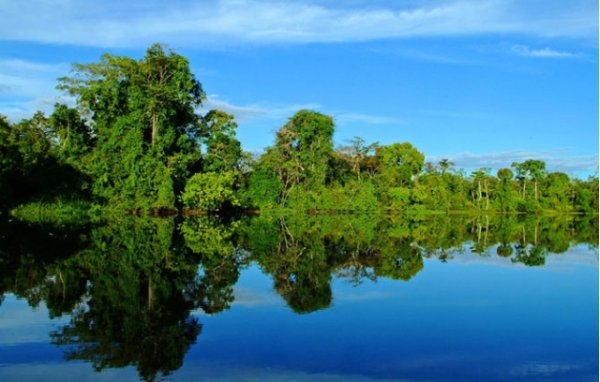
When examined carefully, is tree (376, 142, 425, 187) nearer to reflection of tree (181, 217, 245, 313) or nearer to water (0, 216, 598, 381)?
reflection of tree (181, 217, 245, 313)

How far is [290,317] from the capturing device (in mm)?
7879

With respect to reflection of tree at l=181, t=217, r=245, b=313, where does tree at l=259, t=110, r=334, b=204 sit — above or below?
above

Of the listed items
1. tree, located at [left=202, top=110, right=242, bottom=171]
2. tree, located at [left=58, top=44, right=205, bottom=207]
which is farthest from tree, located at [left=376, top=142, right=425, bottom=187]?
tree, located at [left=58, top=44, right=205, bottom=207]

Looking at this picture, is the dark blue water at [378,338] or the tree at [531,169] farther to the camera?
the tree at [531,169]

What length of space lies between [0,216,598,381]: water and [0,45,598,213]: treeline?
2429cm

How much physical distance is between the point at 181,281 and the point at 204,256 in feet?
14.8

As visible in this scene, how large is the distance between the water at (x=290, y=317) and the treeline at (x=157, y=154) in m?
24.3

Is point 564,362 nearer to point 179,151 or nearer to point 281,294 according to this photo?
point 281,294

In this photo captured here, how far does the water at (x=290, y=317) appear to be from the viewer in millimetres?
5543

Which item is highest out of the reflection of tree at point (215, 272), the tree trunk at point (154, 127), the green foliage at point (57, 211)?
the tree trunk at point (154, 127)

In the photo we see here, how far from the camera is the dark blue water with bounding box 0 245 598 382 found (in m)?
5.39

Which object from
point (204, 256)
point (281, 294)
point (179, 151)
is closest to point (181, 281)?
point (281, 294)

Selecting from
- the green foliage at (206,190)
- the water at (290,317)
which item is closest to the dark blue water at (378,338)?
the water at (290,317)

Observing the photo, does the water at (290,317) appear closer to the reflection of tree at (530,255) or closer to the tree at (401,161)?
the reflection of tree at (530,255)
